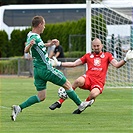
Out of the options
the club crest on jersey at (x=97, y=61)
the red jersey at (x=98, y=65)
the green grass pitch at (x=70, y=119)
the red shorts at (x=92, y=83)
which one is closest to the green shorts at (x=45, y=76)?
the green grass pitch at (x=70, y=119)

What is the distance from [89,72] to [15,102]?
2.93 metres

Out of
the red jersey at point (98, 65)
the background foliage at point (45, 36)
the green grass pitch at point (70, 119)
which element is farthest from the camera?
the background foliage at point (45, 36)

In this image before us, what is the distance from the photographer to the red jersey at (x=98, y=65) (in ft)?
48.0

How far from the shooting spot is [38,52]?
12.7 metres

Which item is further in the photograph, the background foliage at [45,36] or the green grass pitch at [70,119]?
the background foliage at [45,36]

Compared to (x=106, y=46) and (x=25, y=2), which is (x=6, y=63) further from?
(x=25, y=2)

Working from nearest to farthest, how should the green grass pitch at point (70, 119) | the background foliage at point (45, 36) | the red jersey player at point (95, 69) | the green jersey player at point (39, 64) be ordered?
the green grass pitch at point (70, 119) → the green jersey player at point (39, 64) → the red jersey player at point (95, 69) → the background foliage at point (45, 36)

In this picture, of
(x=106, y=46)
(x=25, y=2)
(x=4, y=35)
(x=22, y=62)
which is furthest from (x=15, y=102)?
(x=25, y=2)

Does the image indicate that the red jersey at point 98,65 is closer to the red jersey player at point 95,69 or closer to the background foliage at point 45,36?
the red jersey player at point 95,69

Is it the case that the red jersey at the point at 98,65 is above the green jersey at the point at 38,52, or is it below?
below

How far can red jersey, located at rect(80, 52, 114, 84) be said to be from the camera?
14617 mm

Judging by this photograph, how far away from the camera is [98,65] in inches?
579

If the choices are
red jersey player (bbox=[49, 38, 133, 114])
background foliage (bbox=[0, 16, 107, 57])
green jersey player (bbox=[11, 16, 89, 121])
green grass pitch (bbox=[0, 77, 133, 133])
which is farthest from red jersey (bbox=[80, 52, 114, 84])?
background foliage (bbox=[0, 16, 107, 57])

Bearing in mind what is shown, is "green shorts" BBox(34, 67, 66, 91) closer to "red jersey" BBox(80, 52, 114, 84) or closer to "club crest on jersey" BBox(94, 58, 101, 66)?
"red jersey" BBox(80, 52, 114, 84)
